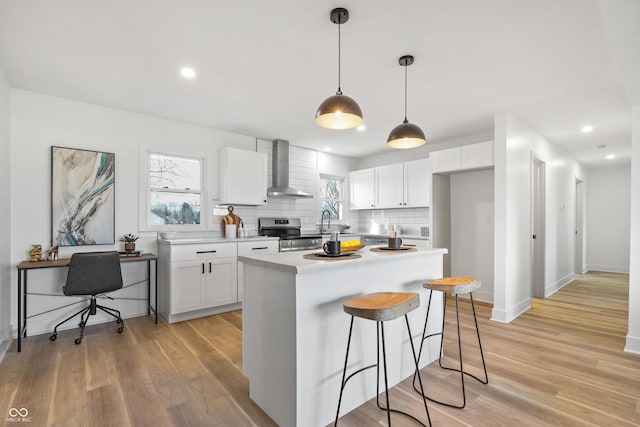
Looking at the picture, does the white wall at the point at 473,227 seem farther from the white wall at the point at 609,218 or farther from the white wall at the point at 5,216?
the white wall at the point at 5,216

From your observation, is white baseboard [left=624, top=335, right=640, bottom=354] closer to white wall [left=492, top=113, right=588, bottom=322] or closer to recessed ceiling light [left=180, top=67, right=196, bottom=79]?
white wall [left=492, top=113, right=588, bottom=322]

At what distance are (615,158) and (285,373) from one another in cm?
807

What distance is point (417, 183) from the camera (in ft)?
17.0

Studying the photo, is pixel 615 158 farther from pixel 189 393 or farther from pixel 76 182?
pixel 76 182

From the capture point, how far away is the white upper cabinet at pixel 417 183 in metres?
5.02

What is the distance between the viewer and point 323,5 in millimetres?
1973

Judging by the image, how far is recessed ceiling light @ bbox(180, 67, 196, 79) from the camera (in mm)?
2793

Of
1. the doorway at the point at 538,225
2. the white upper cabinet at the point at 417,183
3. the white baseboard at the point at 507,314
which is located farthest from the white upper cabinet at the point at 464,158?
the white baseboard at the point at 507,314

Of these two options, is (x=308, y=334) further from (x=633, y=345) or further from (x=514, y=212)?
(x=514, y=212)

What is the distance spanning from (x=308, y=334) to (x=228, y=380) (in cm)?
103

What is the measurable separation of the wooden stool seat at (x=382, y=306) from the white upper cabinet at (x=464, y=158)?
3.15 metres

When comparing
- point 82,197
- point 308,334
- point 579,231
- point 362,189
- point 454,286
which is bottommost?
point 308,334

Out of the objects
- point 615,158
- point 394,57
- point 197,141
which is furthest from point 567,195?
point 197,141

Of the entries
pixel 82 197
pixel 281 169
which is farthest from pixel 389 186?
pixel 82 197
